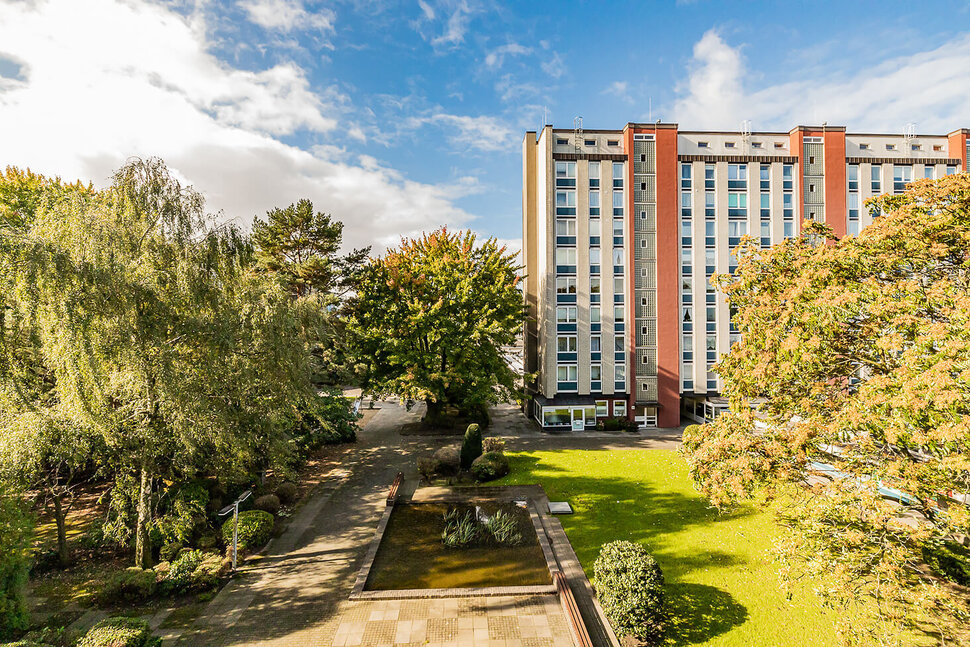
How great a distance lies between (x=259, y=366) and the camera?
13.8 m

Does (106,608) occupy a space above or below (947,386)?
below

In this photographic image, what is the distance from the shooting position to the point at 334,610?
12.0 metres

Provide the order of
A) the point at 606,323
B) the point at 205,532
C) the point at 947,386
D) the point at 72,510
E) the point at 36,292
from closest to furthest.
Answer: the point at 947,386 < the point at 36,292 < the point at 205,532 < the point at 72,510 < the point at 606,323

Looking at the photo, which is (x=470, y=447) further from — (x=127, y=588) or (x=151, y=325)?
(x=151, y=325)

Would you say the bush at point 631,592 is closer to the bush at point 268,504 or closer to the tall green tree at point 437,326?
the bush at point 268,504

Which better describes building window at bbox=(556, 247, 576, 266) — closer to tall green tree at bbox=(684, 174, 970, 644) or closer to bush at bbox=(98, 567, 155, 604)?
tall green tree at bbox=(684, 174, 970, 644)

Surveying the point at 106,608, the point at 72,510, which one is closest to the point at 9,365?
the point at 106,608

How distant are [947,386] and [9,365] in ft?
69.5

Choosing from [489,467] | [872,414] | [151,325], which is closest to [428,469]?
[489,467]

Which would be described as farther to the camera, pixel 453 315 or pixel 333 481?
pixel 453 315

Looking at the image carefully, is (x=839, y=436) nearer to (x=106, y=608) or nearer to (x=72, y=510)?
(x=106, y=608)

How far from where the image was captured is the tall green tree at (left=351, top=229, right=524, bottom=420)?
29.8 m

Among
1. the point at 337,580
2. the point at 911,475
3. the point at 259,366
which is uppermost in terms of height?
the point at 259,366

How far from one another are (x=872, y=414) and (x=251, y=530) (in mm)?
18044
